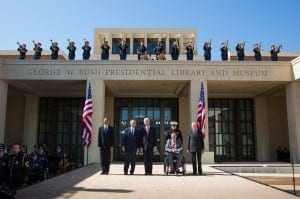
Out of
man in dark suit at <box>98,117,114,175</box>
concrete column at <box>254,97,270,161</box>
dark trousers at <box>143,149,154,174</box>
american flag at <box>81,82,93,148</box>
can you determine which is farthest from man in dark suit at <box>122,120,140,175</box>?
concrete column at <box>254,97,270,161</box>

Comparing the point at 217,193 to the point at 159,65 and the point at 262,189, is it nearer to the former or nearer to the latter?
the point at 262,189

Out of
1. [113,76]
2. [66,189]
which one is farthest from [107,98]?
[66,189]

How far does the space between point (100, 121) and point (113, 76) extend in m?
2.48

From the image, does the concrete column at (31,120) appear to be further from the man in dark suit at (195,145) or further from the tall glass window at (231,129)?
the man in dark suit at (195,145)

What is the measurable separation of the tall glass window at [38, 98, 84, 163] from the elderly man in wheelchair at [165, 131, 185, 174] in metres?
13.0

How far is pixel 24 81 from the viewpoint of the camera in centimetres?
1934

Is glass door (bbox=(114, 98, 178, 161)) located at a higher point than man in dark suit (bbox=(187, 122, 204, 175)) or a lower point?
higher

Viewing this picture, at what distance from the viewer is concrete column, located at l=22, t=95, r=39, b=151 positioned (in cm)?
2308

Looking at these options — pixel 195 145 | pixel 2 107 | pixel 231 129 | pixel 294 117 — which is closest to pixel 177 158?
pixel 195 145

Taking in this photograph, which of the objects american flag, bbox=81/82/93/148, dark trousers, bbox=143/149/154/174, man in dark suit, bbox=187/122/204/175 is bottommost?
dark trousers, bbox=143/149/154/174

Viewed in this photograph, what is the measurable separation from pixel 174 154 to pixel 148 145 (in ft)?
3.03

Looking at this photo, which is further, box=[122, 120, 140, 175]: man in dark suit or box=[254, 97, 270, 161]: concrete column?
box=[254, 97, 270, 161]: concrete column

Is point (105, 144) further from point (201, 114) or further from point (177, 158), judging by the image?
point (201, 114)

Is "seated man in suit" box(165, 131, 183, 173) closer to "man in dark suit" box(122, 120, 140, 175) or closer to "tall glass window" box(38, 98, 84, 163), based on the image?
"man in dark suit" box(122, 120, 140, 175)
